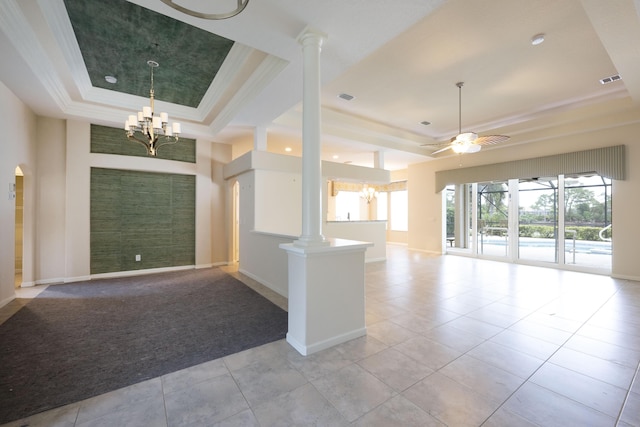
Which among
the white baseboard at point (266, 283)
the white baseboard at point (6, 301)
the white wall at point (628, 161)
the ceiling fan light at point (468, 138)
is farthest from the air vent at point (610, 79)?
the white baseboard at point (6, 301)

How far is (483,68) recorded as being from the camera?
4.27 m

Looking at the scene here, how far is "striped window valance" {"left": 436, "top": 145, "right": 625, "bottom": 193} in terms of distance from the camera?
5461 mm

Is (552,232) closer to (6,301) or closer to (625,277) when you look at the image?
(625,277)

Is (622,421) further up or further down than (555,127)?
further down

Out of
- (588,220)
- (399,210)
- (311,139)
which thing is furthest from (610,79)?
(399,210)

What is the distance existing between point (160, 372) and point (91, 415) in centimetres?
Answer: 52

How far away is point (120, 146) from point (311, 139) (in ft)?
17.3

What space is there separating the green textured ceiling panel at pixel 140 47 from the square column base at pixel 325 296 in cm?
316

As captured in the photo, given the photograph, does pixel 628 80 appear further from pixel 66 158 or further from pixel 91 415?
pixel 66 158

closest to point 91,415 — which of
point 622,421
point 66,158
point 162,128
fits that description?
point 622,421

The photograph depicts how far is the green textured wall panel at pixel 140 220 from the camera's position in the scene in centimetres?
564

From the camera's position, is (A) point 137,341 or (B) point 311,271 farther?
(A) point 137,341

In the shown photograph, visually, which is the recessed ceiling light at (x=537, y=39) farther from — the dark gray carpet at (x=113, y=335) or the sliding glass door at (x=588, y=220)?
the dark gray carpet at (x=113, y=335)

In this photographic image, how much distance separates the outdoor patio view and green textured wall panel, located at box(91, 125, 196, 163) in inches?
337
